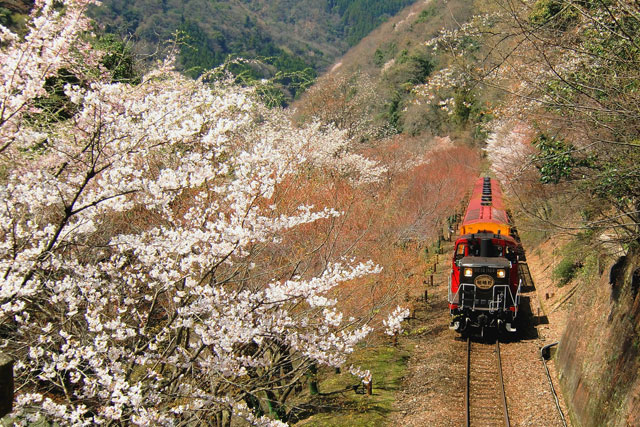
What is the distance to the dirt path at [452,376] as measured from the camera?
9.09 m

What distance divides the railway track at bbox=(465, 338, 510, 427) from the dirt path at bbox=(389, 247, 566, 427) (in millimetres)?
168

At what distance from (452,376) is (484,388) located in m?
0.77

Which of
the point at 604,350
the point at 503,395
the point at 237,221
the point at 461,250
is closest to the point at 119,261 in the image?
the point at 237,221

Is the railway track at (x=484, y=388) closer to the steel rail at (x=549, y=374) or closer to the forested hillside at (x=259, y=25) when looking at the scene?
the steel rail at (x=549, y=374)

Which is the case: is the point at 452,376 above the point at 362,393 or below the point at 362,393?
above

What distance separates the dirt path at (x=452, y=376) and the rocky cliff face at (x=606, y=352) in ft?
1.85

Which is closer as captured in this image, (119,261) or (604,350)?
(119,261)

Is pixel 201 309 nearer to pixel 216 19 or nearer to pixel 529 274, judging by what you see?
pixel 529 274

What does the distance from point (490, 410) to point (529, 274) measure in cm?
962

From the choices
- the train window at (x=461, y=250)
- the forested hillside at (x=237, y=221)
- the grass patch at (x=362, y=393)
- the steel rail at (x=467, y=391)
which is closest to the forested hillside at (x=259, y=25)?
the forested hillside at (x=237, y=221)

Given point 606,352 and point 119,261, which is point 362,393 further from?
point 119,261

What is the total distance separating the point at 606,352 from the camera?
800 centimetres

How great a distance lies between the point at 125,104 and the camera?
5.15m

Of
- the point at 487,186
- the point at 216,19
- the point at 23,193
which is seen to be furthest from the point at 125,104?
the point at 216,19
